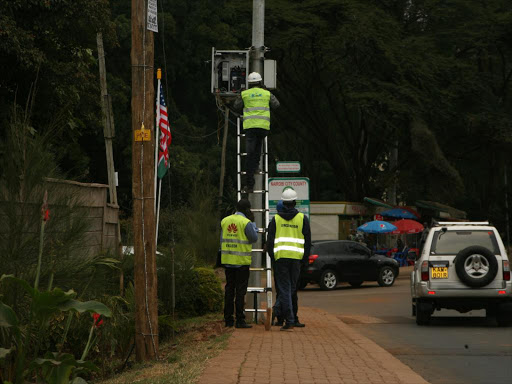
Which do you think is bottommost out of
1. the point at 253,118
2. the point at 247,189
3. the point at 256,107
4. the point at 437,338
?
the point at 437,338

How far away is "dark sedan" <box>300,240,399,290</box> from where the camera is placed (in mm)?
30094

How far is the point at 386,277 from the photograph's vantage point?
103 feet

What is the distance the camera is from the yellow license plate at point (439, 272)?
16578mm

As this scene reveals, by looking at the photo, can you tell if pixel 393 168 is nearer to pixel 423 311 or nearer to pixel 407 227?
pixel 407 227

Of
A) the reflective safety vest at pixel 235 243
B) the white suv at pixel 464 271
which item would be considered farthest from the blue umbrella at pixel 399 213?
the reflective safety vest at pixel 235 243

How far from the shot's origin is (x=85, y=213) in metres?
11.4

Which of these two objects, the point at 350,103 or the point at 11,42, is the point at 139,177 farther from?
the point at 350,103

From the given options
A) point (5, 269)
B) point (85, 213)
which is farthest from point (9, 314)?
point (85, 213)

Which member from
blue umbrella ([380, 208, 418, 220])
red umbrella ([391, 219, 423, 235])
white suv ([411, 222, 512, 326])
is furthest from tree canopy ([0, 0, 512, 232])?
white suv ([411, 222, 512, 326])

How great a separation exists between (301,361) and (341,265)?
20133 millimetres

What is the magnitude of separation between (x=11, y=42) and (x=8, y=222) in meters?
7.59

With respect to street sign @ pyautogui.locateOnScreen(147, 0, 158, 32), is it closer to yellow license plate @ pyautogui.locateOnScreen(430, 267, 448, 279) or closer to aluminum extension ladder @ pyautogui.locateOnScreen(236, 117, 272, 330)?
aluminum extension ladder @ pyautogui.locateOnScreen(236, 117, 272, 330)

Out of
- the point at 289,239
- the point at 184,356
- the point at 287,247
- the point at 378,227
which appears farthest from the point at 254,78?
the point at 378,227

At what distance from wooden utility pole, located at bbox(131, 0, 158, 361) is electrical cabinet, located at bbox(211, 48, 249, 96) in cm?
452
